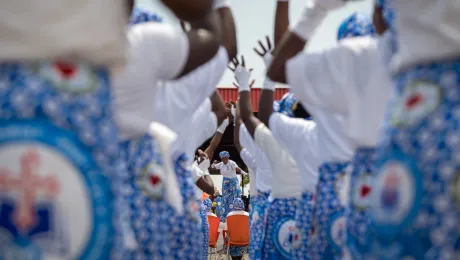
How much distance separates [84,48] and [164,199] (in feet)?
3.15

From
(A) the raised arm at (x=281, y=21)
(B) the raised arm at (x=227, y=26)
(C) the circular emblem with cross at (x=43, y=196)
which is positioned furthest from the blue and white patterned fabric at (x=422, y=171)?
(A) the raised arm at (x=281, y=21)

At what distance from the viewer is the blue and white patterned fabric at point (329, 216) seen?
277 centimetres

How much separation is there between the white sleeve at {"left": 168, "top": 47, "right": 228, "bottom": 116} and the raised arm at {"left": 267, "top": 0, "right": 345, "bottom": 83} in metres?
0.38

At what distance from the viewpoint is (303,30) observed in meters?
2.75

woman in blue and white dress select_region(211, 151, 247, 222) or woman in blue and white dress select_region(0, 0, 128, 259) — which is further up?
woman in blue and white dress select_region(0, 0, 128, 259)

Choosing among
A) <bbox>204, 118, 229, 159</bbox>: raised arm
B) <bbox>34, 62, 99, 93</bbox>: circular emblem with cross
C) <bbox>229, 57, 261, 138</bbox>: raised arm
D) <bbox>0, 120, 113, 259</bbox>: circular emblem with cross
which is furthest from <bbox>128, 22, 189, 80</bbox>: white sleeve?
<bbox>204, 118, 229, 159</bbox>: raised arm

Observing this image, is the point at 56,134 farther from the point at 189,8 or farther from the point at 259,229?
the point at 259,229

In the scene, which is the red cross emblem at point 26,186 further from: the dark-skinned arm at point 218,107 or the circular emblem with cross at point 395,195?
the dark-skinned arm at point 218,107

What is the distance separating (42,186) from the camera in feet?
4.60

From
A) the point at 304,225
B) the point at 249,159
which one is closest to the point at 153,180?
the point at 304,225

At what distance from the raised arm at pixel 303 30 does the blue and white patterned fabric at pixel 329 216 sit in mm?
541

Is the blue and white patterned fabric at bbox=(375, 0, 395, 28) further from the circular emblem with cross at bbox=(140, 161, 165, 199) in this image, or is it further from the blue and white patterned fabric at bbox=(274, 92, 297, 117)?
the blue and white patterned fabric at bbox=(274, 92, 297, 117)

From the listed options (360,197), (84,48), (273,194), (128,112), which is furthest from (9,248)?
(273,194)

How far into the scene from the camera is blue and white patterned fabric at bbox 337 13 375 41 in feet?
8.77
